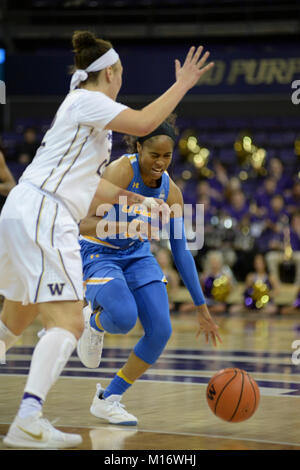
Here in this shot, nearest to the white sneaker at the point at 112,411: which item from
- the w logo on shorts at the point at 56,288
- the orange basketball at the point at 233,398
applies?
the orange basketball at the point at 233,398

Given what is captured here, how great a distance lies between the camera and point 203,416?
470cm

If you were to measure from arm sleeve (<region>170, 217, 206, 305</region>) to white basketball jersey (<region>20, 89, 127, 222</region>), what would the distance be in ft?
3.49

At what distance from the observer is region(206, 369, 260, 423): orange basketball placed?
422 cm

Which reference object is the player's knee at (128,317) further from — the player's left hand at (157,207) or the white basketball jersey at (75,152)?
the white basketball jersey at (75,152)

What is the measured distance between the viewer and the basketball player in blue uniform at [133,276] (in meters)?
4.52

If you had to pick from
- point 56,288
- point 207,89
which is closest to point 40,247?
point 56,288

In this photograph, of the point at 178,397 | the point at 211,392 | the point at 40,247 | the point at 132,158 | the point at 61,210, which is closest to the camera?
the point at 40,247

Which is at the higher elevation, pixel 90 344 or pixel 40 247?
pixel 40 247

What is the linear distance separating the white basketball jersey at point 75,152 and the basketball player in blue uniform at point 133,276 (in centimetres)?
49

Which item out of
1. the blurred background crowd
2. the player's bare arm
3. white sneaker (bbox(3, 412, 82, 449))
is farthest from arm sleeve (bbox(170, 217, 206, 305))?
the blurred background crowd

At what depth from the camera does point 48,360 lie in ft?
11.8

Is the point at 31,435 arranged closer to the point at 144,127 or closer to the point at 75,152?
the point at 75,152

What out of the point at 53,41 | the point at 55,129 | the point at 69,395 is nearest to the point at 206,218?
the point at 53,41

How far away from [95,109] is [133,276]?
1.31m
